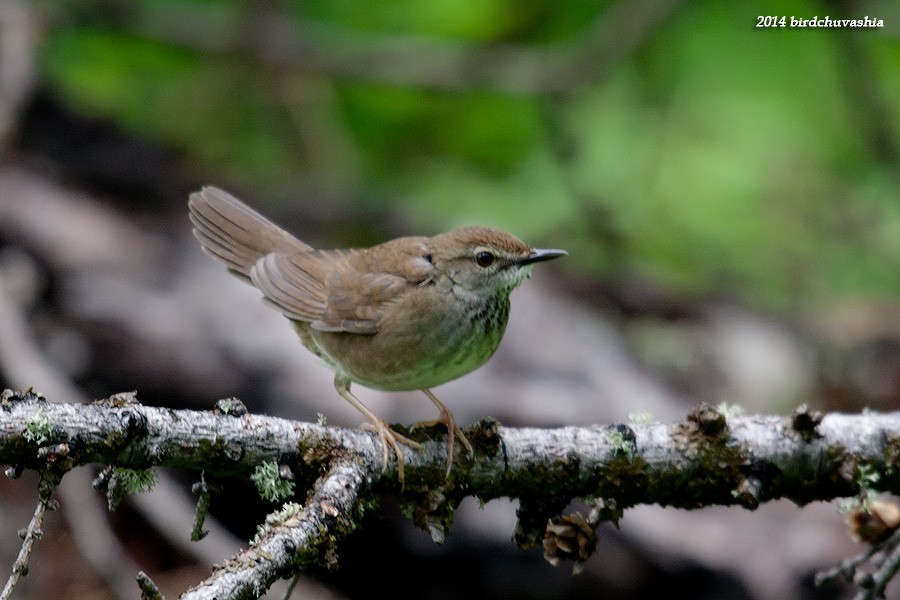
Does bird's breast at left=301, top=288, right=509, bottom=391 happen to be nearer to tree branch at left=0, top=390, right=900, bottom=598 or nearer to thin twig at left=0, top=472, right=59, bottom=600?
tree branch at left=0, top=390, right=900, bottom=598

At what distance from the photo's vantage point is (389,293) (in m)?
4.06

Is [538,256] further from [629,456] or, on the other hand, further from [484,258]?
[629,456]

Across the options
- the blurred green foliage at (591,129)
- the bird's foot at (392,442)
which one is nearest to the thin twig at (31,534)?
the bird's foot at (392,442)

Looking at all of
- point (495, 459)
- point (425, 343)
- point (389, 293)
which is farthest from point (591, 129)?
point (495, 459)

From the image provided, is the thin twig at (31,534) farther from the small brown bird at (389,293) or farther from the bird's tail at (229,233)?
the bird's tail at (229,233)

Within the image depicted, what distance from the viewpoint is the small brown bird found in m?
3.76

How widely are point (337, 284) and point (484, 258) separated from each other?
0.71 m

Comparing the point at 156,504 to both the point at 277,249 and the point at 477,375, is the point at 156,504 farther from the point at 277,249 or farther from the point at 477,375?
the point at 477,375

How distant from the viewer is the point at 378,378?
3.79m

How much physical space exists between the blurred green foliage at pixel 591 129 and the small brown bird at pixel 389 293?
109 inches

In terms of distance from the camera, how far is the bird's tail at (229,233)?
14.9ft

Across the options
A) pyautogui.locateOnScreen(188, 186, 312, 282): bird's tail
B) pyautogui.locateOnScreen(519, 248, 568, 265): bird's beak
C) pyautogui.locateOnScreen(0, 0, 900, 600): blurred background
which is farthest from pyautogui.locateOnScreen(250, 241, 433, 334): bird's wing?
pyautogui.locateOnScreen(0, 0, 900, 600): blurred background

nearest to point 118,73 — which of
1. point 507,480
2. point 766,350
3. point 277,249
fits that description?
point 277,249

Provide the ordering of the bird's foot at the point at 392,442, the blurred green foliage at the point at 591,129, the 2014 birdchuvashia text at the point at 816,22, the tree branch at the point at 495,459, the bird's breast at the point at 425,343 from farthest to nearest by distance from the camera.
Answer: the blurred green foliage at the point at 591,129
the 2014 birdchuvashia text at the point at 816,22
the bird's breast at the point at 425,343
the bird's foot at the point at 392,442
the tree branch at the point at 495,459
